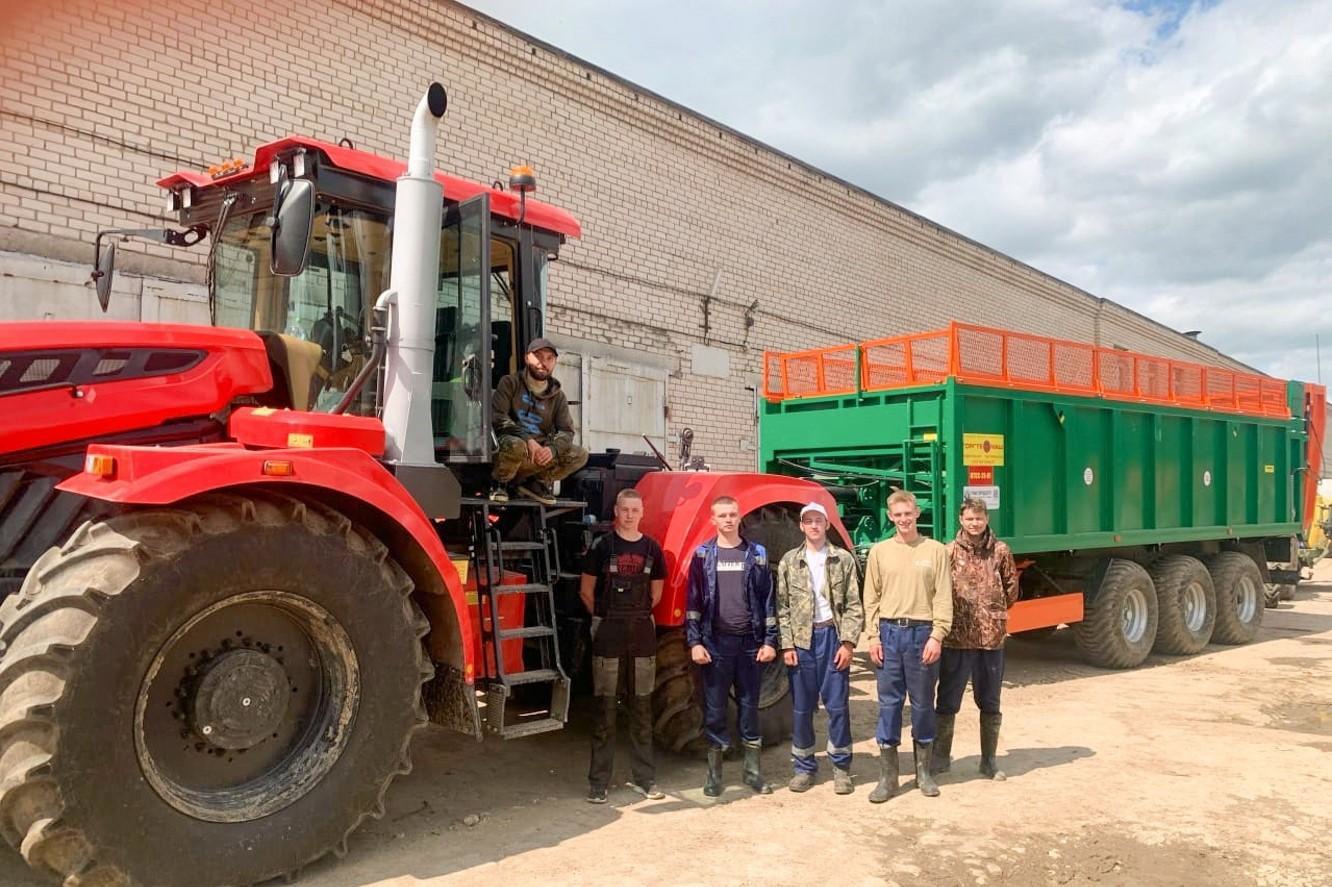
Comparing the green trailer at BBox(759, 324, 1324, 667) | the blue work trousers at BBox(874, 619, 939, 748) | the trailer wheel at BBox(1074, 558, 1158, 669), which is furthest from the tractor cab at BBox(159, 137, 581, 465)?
the trailer wheel at BBox(1074, 558, 1158, 669)

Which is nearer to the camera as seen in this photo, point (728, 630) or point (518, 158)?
point (728, 630)

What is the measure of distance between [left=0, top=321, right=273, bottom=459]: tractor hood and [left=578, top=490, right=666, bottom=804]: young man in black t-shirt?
1.90m

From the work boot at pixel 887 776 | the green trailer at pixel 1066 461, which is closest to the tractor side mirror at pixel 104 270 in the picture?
the work boot at pixel 887 776

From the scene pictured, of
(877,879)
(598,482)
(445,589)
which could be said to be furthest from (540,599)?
(877,879)

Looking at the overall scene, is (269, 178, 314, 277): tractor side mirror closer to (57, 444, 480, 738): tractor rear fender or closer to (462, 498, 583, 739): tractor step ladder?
(57, 444, 480, 738): tractor rear fender

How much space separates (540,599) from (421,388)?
49.4 inches

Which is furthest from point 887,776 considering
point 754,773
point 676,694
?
point 676,694

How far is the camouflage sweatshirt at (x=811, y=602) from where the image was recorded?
5336 mm

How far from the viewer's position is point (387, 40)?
32.7 ft

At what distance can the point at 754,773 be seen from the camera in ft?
17.4

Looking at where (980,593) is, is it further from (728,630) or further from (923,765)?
(728,630)

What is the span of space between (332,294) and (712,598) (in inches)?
96.9

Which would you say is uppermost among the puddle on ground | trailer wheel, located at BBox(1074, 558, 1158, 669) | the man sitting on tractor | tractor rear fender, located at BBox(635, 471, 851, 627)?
the man sitting on tractor

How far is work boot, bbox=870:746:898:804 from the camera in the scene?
204 inches
